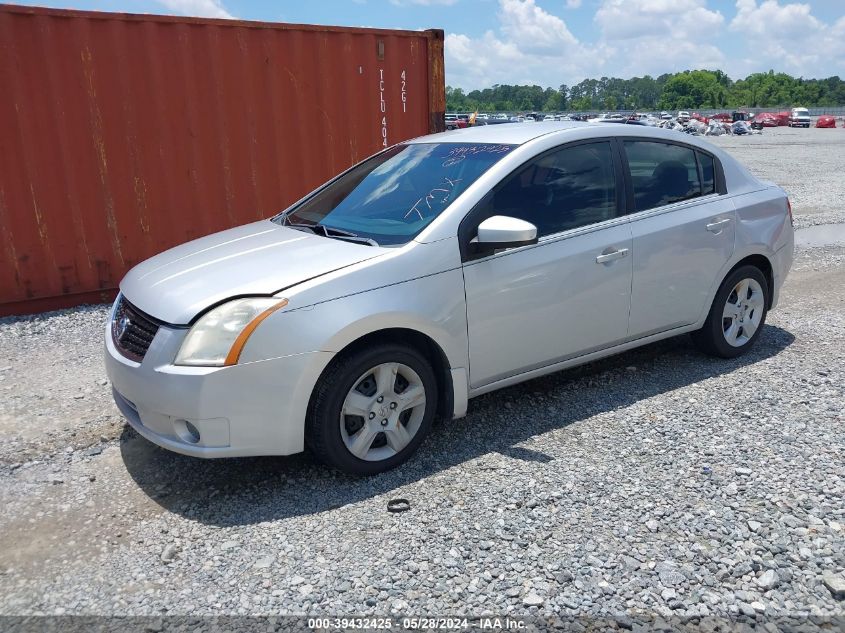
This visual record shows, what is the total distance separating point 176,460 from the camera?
380 centimetres

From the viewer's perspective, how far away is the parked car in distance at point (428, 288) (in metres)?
3.17

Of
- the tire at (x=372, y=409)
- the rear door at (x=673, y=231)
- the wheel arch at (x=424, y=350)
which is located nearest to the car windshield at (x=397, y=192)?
the wheel arch at (x=424, y=350)

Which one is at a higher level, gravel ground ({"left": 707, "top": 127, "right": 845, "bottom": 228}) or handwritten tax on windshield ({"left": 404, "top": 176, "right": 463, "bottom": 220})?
handwritten tax on windshield ({"left": 404, "top": 176, "right": 463, "bottom": 220})

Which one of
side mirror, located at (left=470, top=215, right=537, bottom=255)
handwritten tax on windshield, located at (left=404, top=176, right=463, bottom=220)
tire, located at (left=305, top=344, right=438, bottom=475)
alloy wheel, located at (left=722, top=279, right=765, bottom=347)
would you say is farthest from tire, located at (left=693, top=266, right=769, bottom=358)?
tire, located at (left=305, top=344, right=438, bottom=475)

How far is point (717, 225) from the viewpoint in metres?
4.65

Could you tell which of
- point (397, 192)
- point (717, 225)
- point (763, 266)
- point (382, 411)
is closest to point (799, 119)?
point (763, 266)

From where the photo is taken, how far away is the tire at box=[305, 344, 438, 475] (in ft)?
10.8

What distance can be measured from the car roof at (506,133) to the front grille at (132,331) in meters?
2.16

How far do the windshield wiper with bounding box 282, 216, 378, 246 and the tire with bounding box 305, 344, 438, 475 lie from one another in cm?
62

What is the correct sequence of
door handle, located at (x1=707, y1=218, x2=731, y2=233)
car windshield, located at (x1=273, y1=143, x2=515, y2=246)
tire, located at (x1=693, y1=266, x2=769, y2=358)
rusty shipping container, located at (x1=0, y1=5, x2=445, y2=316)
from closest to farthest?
1. car windshield, located at (x1=273, y1=143, x2=515, y2=246)
2. door handle, located at (x1=707, y1=218, x2=731, y2=233)
3. tire, located at (x1=693, y1=266, x2=769, y2=358)
4. rusty shipping container, located at (x1=0, y1=5, x2=445, y2=316)

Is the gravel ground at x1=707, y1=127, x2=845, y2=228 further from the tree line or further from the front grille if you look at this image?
the tree line

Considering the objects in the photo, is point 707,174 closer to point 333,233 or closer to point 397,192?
point 397,192

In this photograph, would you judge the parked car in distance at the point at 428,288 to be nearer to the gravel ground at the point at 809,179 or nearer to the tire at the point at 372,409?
the tire at the point at 372,409

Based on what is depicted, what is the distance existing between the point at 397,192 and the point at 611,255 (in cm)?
133
